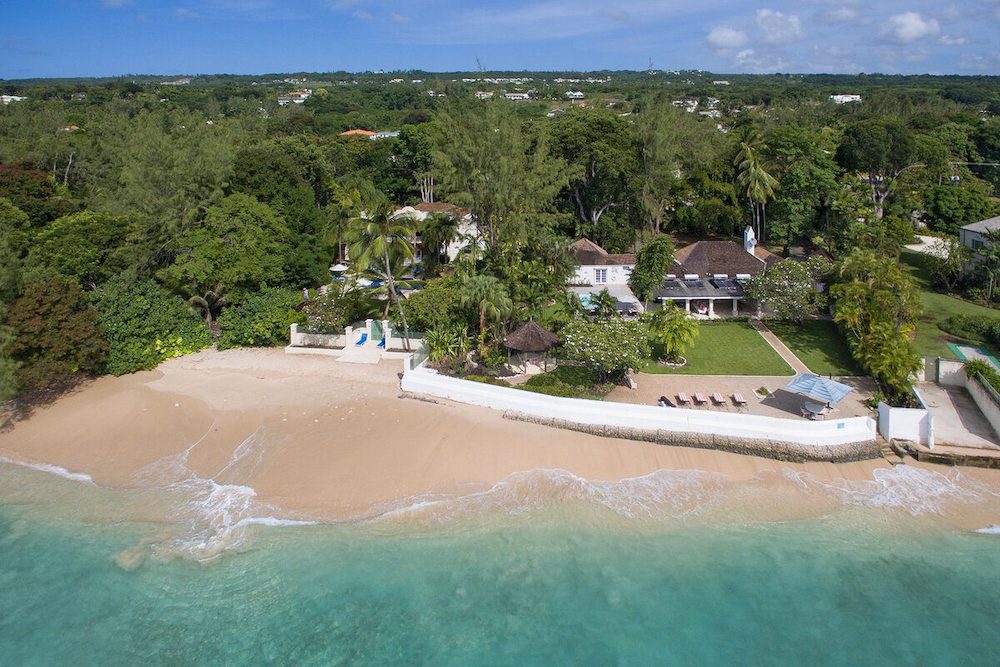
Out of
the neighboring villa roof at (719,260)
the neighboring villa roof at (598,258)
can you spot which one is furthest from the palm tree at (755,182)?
the neighboring villa roof at (598,258)

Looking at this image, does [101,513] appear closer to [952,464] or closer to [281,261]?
[281,261]

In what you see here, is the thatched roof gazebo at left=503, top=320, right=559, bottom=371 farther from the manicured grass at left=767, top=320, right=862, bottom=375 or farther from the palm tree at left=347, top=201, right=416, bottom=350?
the manicured grass at left=767, top=320, right=862, bottom=375

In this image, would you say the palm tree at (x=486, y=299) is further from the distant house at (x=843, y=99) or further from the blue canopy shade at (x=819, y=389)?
the distant house at (x=843, y=99)

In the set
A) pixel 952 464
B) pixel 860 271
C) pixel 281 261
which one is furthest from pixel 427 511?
pixel 860 271

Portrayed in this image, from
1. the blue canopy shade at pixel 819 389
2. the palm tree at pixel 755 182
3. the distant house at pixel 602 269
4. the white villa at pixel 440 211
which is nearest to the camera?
the blue canopy shade at pixel 819 389

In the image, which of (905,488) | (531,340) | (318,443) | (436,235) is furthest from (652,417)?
(436,235)

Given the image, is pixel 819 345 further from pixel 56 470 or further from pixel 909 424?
pixel 56 470
